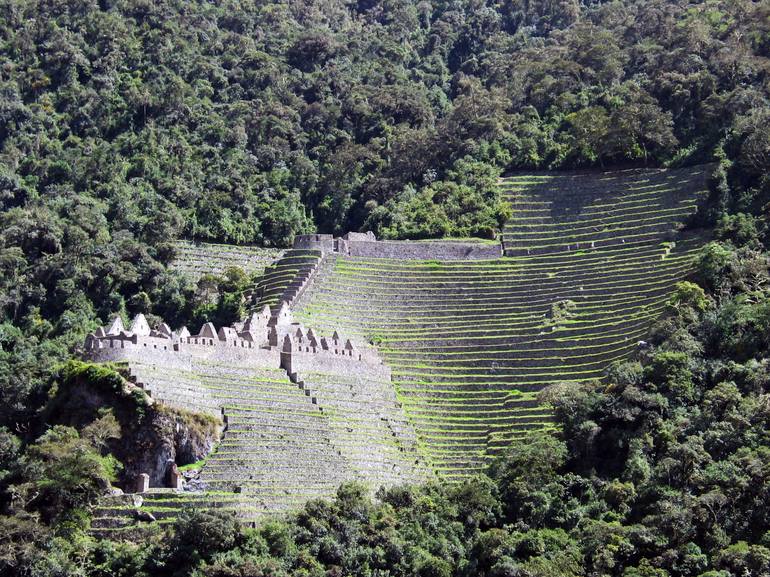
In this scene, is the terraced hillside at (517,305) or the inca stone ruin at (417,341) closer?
the inca stone ruin at (417,341)

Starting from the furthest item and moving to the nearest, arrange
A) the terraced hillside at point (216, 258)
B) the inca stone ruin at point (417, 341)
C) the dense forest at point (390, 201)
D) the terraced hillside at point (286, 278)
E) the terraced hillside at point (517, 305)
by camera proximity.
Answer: the terraced hillside at point (216, 258) → the terraced hillside at point (286, 278) → the terraced hillside at point (517, 305) → the inca stone ruin at point (417, 341) → the dense forest at point (390, 201)

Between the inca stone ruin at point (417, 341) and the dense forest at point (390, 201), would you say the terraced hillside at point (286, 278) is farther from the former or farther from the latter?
the dense forest at point (390, 201)

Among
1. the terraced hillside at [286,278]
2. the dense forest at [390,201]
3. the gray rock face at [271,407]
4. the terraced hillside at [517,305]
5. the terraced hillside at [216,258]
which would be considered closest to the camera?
the dense forest at [390,201]

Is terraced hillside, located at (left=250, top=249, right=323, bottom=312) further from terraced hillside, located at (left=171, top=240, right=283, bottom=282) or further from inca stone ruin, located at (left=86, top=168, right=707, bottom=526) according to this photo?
terraced hillside, located at (left=171, top=240, right=283, bottom=282)

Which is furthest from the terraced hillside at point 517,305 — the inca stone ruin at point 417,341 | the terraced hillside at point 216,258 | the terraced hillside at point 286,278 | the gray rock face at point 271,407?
the terraced hillside at point 216,258

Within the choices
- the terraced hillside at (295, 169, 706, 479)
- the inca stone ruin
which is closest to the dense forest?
the inca stone ruin

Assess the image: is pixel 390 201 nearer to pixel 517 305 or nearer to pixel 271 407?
pixel 517 305

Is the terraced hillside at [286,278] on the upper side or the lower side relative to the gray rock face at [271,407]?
upper

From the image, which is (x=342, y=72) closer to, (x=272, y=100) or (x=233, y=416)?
(x=272, y=100)
